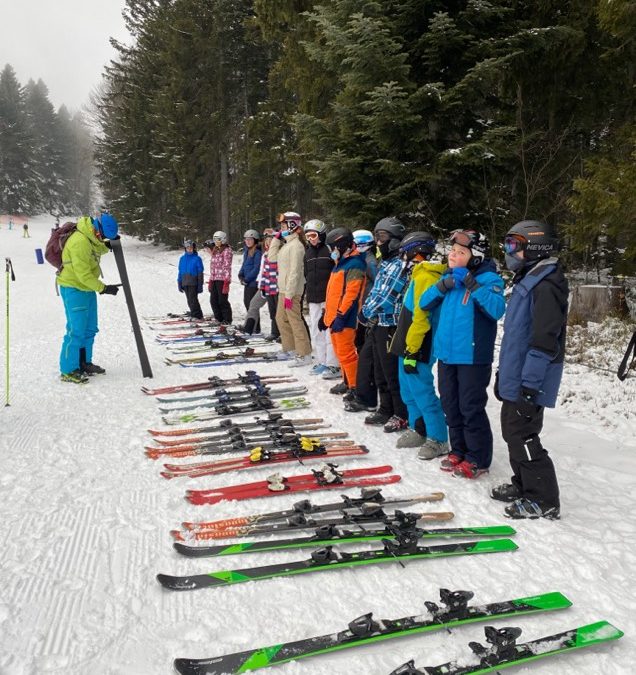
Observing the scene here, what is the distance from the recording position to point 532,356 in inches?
128

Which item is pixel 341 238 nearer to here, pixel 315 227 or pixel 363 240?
pixel 363 240

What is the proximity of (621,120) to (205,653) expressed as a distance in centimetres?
1347

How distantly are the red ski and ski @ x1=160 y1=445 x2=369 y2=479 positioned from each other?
1.02 feet

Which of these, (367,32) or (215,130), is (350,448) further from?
(215,130)

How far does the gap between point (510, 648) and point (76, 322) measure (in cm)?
618

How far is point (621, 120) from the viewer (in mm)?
11594

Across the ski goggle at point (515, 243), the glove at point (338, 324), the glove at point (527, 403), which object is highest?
the ski goggle at point (515, 243)

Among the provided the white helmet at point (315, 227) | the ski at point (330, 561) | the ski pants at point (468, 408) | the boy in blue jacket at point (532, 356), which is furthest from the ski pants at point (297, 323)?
the ski at point (330, 561)

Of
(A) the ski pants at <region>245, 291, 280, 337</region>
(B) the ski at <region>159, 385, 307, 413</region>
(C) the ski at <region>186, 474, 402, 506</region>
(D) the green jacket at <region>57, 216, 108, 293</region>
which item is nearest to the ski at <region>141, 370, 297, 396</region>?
(B) the ski at <region>159, 385, 307, 413</region>

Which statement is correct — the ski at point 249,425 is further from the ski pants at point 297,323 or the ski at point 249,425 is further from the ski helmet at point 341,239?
the ski pants at point 297,323

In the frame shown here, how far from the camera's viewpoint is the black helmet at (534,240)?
11.1ft

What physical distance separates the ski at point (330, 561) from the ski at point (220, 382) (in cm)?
404

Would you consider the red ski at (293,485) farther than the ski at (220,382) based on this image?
No

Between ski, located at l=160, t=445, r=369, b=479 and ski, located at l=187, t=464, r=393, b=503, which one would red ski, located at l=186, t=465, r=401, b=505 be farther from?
ski, located at l=160, t=445, r=369, b=479
